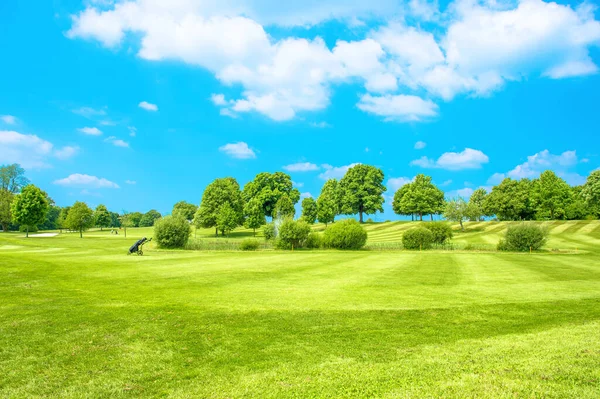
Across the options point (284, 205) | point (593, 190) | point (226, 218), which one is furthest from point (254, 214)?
point (593, 190)

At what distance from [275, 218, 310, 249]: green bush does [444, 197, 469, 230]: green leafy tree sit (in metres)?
39.7

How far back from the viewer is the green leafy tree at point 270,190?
76.9 metres

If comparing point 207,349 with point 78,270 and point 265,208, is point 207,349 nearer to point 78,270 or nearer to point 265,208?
point 78,270

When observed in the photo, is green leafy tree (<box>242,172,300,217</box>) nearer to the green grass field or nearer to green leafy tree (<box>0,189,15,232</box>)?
green leafy tree (<box>0,189,15,232</box>)

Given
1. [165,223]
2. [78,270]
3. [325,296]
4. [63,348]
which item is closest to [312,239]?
[165,223]

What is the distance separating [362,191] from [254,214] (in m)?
27.4

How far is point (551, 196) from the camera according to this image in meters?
78.3

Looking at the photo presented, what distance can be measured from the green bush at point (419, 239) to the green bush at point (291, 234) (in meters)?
12.6

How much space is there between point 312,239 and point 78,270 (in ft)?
97.6

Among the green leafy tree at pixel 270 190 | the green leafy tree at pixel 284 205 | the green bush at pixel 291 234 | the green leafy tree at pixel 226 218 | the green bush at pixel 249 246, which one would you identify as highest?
the green leafy tree at pixel 270 190

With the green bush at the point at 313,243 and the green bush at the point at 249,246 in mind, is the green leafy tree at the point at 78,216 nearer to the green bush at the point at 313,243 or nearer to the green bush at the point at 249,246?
the green bush at the point at 249,246

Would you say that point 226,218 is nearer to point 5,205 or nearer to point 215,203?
point 215,203

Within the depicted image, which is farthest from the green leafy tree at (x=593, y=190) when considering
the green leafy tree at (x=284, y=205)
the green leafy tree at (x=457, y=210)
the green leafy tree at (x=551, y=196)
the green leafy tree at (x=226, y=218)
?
the green leafy tree at (x=226, y=218)

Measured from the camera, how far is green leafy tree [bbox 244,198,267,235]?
240 feet
